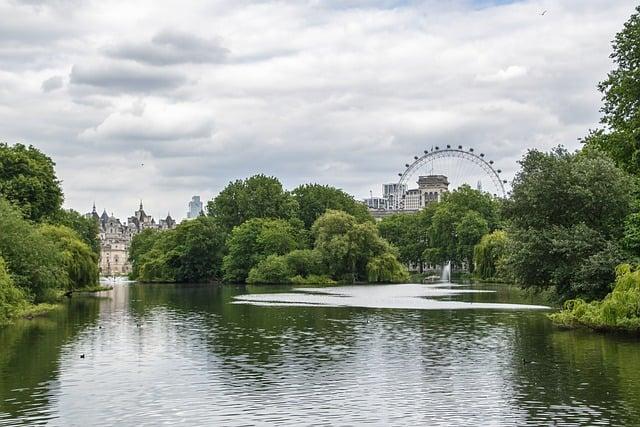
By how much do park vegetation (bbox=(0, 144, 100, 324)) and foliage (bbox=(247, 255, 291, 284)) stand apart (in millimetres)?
24562

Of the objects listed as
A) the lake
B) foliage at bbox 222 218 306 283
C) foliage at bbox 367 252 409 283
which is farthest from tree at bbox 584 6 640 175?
foliage at bbox 222 218 306 283

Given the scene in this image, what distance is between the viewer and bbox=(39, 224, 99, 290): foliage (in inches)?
2395

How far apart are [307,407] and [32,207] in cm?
4939

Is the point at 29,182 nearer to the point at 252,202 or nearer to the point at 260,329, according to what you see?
the point at 260,329

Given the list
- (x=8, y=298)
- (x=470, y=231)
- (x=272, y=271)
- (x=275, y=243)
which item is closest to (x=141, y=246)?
(x=275, y=243)

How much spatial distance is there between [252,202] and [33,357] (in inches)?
3618

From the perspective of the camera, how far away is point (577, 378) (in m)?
22.8

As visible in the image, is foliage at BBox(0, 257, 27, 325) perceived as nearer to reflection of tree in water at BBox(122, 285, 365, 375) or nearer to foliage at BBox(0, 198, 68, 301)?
foliage at BBox(0, 198, 68, 301)

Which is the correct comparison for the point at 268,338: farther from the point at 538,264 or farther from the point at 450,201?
the point at 450,201

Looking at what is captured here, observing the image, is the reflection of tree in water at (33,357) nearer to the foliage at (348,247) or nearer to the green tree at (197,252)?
the foliage at (348,247)

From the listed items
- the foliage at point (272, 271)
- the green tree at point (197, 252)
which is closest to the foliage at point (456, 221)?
the foliage at point (272, 271)

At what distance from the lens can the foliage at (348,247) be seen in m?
96.7

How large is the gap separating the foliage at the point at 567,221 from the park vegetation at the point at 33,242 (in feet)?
79.8

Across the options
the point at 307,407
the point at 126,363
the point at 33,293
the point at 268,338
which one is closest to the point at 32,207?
the point at 33,293
